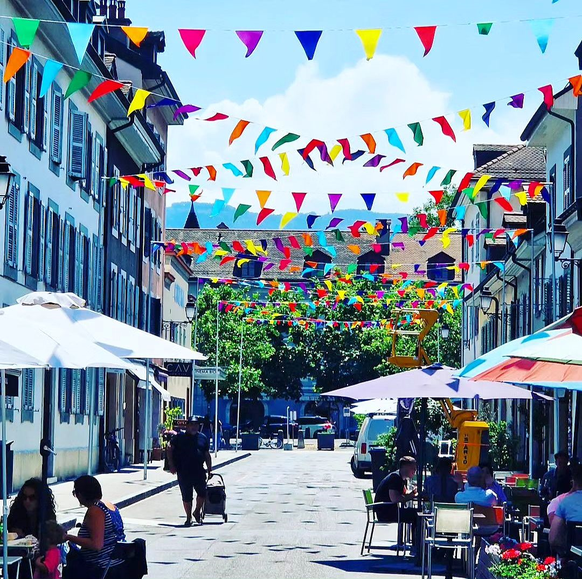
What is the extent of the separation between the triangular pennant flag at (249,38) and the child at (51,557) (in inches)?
208

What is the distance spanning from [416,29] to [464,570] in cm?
641

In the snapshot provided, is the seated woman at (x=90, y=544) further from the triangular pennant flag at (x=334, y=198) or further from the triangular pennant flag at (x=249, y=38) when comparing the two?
the triangular pennant flag at (x=334, y=198)

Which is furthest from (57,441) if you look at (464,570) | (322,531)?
(464,570)

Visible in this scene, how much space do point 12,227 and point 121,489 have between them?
6.47 metres

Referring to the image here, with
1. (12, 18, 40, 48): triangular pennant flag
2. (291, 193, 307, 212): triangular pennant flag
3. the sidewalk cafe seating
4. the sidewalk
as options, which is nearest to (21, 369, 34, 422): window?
the sidewalk

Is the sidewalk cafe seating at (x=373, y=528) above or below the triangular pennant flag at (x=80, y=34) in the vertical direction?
below

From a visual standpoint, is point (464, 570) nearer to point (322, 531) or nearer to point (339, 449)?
point (322, 531)

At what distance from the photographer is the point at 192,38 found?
537 inches

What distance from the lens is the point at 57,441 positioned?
108 feet

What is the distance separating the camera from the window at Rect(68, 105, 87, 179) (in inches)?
1321

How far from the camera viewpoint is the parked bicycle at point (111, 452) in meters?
38.7

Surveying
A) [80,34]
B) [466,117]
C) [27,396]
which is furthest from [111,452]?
[80,34]

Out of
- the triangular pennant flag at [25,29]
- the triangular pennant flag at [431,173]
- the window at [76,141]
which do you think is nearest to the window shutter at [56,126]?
the window at [76,141]

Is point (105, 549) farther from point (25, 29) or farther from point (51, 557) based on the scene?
point (25, 29)
